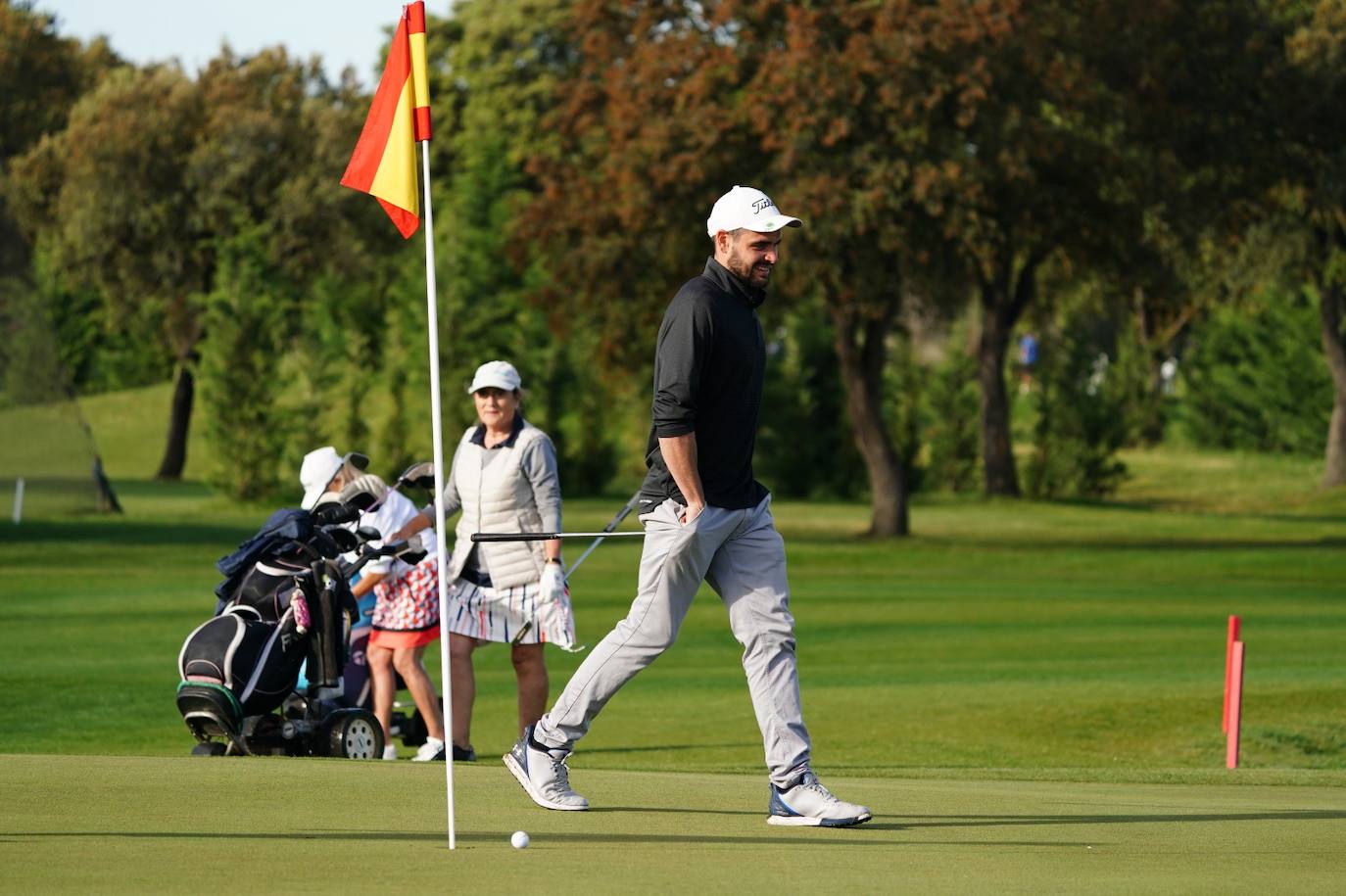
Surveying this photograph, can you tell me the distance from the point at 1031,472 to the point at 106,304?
26.8 m

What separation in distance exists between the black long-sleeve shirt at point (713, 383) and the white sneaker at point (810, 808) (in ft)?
3.25

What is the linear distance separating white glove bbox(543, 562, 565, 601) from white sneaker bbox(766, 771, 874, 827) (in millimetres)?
3563

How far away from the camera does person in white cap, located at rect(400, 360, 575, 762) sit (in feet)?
36.7

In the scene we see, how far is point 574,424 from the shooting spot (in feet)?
178

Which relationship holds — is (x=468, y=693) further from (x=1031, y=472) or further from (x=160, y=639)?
(x=1031, y=472)

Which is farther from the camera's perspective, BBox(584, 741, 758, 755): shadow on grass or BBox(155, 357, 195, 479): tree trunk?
BBox(155, 357, 195, 479): tree trunk

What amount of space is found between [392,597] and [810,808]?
5.19m

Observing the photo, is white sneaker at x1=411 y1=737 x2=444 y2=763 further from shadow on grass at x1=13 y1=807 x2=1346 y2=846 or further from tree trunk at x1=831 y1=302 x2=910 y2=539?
tree trunk at x1=831 y1=302 x2=910 y2=539

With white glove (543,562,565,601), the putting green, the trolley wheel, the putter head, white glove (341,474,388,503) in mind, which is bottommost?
the trolley wheel

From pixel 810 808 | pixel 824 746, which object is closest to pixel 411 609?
pixel 824 746

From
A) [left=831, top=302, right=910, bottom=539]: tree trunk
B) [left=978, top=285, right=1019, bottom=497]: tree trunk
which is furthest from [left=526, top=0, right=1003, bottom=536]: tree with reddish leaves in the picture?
[left=978, top=285, right=1019, bottom=497]: tree trunk

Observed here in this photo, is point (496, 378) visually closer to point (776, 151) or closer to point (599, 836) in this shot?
point (599, 836)

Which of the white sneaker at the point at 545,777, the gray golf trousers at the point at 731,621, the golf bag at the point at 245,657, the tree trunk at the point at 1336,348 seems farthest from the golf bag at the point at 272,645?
the tree trunk at the point at 1336,348

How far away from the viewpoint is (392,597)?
485 inches
